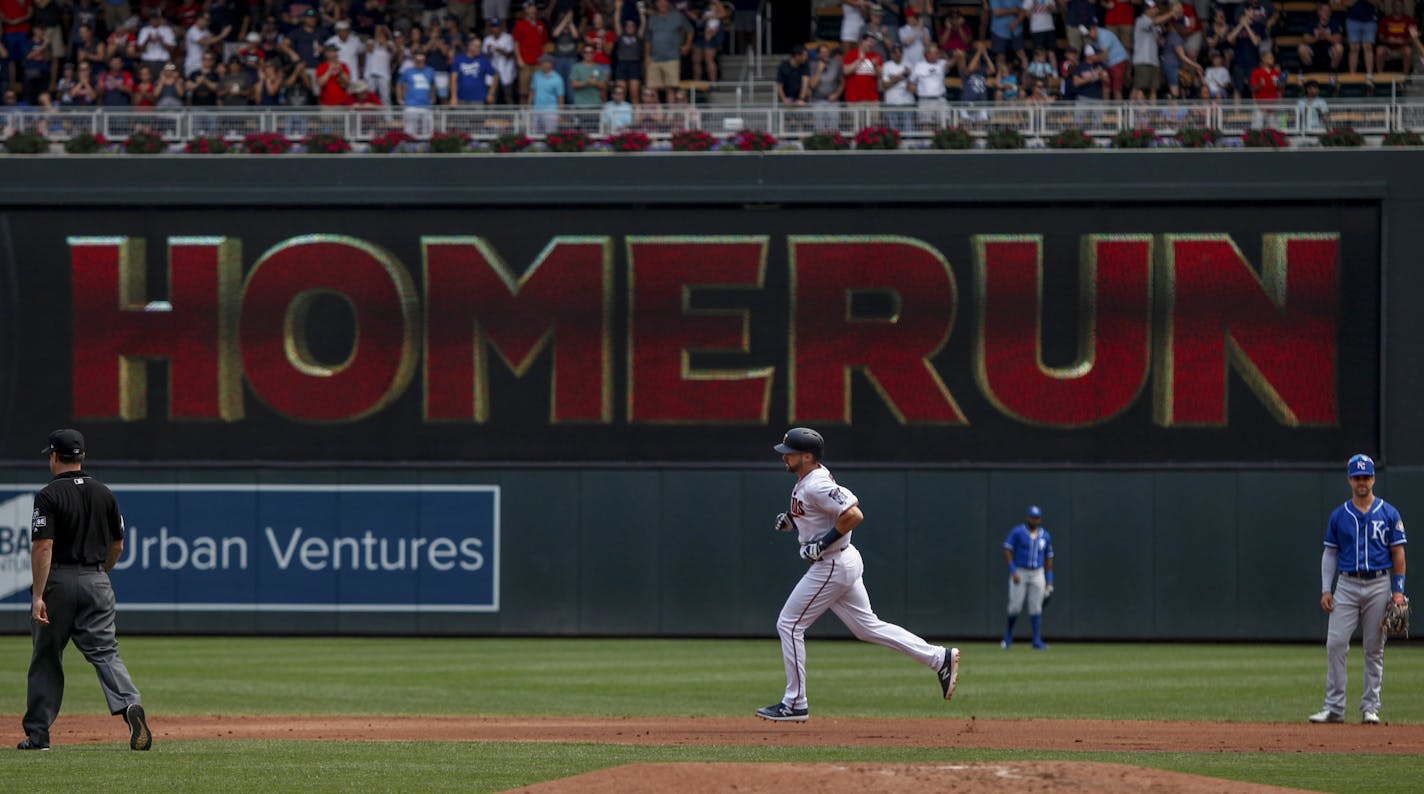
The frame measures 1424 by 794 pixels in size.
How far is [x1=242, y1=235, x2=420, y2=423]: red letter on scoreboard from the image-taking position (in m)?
25.6

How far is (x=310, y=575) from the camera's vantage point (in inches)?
1007

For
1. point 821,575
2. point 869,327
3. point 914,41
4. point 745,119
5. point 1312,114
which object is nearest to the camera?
point 821,575

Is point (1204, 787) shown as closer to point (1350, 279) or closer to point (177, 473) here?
point (1350, 279)

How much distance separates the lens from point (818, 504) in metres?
12.2

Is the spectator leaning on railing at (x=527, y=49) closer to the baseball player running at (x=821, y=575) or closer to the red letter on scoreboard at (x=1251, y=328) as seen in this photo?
the red letter on scoreboard at (x=1251, y=328)

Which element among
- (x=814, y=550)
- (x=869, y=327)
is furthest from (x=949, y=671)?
(x=869, y=327)

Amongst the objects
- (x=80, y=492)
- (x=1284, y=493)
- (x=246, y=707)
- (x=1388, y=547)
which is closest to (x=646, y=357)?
(x=1284, y=493)

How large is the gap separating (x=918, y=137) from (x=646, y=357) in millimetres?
4823

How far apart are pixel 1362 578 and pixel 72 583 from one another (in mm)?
9193

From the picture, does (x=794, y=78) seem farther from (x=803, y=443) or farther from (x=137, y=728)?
(x=137, y=728)

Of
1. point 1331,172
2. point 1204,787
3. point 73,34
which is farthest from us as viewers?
point 73,34

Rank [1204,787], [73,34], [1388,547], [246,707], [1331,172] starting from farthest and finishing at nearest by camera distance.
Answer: [73,34] → [1331,172] → [246,707] → [1388,547] → [1204,787]

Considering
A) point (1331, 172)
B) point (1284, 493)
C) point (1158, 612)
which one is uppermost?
point (1331, 172)

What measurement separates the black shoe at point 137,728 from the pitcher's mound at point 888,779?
2913mm
